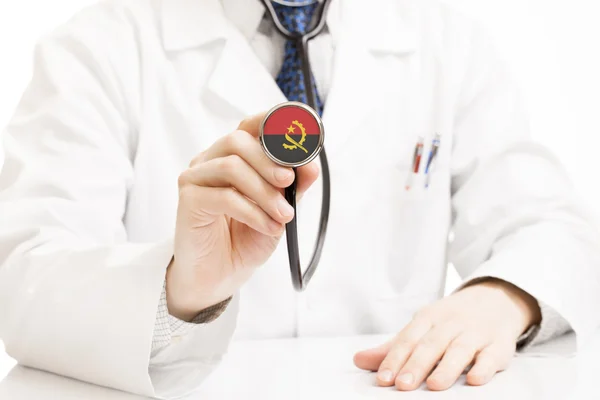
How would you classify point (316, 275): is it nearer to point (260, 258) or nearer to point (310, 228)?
point (310, 228)

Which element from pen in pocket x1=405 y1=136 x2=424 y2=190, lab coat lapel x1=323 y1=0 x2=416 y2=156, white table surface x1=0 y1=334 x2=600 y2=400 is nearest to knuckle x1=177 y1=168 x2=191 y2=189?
white table surface x1=0 y1=334 x2=600 y2=400

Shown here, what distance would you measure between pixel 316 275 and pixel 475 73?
1.55 ft

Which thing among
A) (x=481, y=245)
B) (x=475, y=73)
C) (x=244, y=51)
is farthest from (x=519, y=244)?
(x=244, y=51)

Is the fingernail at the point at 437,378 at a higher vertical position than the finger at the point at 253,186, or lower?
lower

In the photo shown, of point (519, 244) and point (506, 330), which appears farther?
point (519, 244)

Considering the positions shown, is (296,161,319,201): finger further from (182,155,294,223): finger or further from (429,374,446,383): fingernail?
(429,374,446,383): fingernail

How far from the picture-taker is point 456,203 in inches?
47.4

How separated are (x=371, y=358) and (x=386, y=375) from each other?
5 cm

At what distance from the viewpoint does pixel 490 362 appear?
79 cm

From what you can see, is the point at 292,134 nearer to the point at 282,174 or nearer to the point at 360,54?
the point at 282,174

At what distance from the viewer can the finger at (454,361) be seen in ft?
2.47

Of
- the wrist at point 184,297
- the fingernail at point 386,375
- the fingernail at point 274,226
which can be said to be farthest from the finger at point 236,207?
the fingernail at point 386,375

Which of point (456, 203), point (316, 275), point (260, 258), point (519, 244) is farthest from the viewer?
point (456, 203)

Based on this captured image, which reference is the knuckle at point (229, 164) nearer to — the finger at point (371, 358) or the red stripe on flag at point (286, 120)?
the red stripe on flag at point (286, 120)
